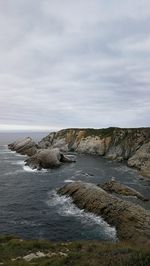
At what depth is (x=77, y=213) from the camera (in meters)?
41.3

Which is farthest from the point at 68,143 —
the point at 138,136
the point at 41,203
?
the point at 41,203

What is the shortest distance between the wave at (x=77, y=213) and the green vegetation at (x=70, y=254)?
35.6 ft

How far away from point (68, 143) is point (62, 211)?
9490 cm

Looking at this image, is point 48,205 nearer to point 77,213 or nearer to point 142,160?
point 77,213

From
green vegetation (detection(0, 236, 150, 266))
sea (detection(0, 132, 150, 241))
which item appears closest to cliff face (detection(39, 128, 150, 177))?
sea (detection(0, 132, 150, 241))

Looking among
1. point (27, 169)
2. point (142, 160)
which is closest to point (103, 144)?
point (142, 160)

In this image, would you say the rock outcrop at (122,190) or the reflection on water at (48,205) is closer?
the reflection on water at (48,205)

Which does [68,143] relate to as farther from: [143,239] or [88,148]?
[143,239]

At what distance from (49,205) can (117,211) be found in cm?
1122

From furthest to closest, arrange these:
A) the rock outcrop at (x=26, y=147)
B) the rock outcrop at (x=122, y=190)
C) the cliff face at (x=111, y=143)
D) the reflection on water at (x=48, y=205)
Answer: the rock outcrop at (x=26, y=147)
the cliff face at (x=111, y=143)
the rock outcrop at (x=122, y=190)
the reflection on water at (x=48, y=205)

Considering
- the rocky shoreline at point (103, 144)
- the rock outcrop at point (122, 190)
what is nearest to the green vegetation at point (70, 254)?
the rock outcrop at point (122, 190)

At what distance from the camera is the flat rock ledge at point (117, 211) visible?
33375mm

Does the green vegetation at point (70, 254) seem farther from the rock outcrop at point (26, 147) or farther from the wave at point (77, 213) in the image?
the rock outcrop at point (26, 147)

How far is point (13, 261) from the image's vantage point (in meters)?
20.1
